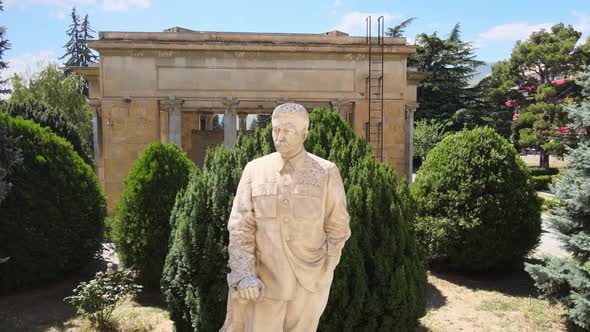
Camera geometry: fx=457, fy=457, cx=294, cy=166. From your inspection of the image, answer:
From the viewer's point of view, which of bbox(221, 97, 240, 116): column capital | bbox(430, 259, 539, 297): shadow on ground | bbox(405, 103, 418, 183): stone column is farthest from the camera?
bbox(405, 103, 418, 183): stone column

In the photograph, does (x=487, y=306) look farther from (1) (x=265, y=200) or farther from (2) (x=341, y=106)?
(2) (x=341, y=106)

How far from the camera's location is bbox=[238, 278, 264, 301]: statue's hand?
3.51 metres

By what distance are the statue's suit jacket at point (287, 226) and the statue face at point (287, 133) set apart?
0.10 metres

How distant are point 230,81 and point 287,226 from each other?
1556 cm

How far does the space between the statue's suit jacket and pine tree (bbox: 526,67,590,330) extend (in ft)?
20.8

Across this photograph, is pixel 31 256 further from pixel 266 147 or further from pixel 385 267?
pixel 385 267

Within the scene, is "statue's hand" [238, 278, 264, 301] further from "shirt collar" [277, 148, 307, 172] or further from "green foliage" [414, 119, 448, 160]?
"green foliage" [414, 119, 448, 160]

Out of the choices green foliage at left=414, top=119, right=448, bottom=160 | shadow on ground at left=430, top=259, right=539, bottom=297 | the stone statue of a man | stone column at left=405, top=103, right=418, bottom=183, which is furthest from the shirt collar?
green foliage at left=414, top=119, right=448, bottom=160

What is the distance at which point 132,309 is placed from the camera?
9266 millimetres

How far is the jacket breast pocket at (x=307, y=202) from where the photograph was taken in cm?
363

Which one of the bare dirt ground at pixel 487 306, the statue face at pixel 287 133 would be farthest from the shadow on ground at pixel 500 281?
the statue face at pixel 287 133

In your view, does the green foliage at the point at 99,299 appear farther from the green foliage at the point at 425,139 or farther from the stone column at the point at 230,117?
the green foliage at the point at 425,139

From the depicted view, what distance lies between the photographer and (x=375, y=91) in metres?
18.9

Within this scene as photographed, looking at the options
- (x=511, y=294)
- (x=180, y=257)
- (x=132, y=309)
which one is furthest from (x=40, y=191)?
(x=511, y=294)
